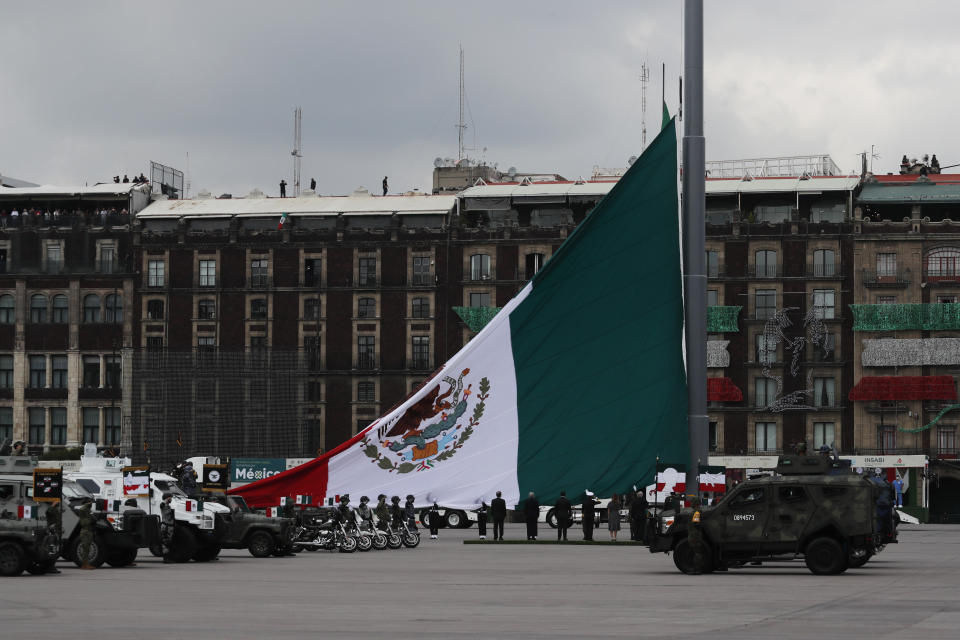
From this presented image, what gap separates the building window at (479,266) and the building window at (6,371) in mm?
30939

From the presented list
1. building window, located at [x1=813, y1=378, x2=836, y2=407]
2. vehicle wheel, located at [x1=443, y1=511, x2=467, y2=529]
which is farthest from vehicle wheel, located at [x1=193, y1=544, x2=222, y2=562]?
building window, located at [x1=813, y1=378, x2=836, y2=407]

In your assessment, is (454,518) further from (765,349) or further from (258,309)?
(258,309)

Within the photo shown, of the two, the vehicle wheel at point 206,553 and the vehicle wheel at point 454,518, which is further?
the vehicle wheel at point 454,518

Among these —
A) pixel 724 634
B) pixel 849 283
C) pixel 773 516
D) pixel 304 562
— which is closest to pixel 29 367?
pixel 849 283

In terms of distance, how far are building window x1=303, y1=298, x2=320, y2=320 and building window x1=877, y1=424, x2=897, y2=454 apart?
3610 centimetres

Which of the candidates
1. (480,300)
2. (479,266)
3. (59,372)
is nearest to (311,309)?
(480,300)

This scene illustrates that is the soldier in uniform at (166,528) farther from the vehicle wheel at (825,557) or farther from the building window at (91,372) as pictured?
the building window at (91,372)

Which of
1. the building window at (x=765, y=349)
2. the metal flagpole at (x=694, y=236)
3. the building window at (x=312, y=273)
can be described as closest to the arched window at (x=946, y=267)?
the building window at (x=765, y=349)

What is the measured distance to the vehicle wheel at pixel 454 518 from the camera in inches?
3002

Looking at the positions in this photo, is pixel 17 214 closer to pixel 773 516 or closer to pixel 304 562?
pixel 304 562

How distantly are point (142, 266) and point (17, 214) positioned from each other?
937 cm

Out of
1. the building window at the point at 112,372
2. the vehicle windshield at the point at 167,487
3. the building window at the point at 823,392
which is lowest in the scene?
the vehicle windshield at the point at 167,487

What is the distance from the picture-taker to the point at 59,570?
3525 cm

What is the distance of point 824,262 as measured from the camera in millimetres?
103000
